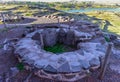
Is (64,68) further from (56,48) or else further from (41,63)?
(56,48)

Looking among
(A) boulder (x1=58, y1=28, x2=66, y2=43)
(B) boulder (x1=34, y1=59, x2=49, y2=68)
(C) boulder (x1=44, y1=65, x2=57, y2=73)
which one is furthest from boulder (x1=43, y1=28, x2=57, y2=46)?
(C) boulder (x1=44, y1=65, x2=57, y2=73)

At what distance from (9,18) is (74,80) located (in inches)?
675

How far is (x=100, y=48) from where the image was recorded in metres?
10.2

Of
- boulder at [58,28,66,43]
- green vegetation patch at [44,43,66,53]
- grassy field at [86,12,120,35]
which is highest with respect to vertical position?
boulder at [58,28,66,43]

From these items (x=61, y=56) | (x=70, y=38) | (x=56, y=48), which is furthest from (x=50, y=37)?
(x=61, y=56)

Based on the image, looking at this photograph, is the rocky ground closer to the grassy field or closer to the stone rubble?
the stone rubble

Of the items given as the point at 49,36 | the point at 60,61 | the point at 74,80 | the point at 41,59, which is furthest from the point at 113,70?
the point at 49,36

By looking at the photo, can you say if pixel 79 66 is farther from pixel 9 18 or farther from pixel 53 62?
pixel 9 18

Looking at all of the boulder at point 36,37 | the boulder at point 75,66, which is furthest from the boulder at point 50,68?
the boulder at point 36,37

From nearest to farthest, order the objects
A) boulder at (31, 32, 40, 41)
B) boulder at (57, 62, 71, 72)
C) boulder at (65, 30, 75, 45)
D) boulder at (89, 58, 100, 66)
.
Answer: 1. boulder at (57, 62, 71, 72)
2. boulder at (89, 58, 100, 66)
3. boulder at (31, 32, 40, 41)
4. boulder at (65, 30, 75, 45)

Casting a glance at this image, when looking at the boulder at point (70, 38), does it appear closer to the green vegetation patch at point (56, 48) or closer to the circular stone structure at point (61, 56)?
the circular stone structure at point (61, 56)

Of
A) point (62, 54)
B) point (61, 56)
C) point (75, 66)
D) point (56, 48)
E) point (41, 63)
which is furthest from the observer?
point (56, 48)

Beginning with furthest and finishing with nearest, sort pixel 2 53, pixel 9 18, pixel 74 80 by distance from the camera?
pixel 9 18 → pixel 2 53 → pixel 74 80

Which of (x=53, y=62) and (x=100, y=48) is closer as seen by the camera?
(x=53, y=62)
